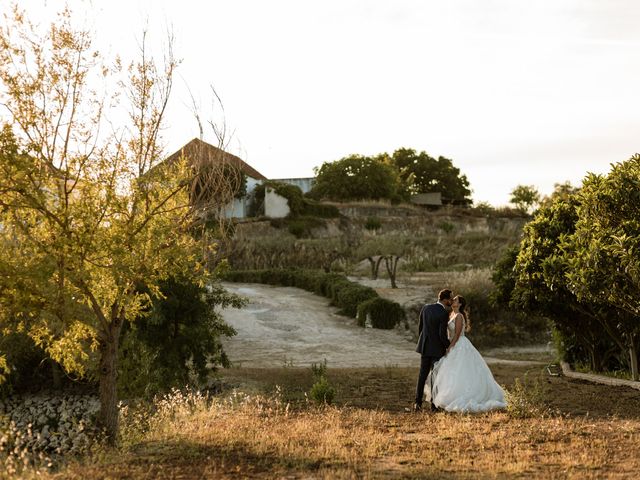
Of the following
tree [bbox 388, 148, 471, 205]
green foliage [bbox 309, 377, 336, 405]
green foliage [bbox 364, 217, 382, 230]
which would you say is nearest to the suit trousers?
green foliage [bbox 309, 377, 336, 405]

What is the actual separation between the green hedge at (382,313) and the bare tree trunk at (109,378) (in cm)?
1504

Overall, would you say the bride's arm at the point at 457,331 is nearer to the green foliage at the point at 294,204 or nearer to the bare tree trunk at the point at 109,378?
the bare tree trunk at the point at 109,378

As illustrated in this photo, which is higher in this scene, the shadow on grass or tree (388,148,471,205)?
tree (388,148,471,205)

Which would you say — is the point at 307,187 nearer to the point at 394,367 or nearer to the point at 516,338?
the point at 516,338

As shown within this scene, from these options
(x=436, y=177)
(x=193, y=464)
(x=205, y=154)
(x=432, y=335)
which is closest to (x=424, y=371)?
(x=432, y=335)

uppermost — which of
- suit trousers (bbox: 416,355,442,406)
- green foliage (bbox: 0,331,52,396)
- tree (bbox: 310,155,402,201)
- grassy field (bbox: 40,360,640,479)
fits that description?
tree (bbox: 310,155,402,201)

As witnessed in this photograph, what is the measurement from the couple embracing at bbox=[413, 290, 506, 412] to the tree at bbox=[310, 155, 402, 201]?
5697 centimetres

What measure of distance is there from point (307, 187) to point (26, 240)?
66.8m

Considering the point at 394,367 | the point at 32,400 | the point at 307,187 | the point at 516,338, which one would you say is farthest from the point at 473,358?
the point at 307,187

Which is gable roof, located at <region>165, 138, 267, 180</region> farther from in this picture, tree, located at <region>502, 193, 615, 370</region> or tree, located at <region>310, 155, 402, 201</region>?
tree, located at <region>310, 155, 402, 201</region>

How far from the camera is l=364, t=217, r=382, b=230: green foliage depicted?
174ft

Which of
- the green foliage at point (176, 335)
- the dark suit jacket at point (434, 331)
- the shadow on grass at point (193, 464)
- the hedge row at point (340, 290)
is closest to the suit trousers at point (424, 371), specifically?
the dark suit jacket at point (434, 331)

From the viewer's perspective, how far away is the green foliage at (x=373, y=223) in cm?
5297

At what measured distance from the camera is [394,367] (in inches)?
702
